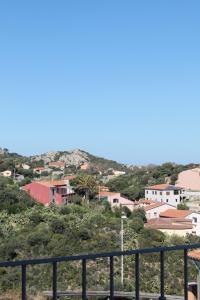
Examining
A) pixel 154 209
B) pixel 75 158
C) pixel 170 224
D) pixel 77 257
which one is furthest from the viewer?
pixel 75 158

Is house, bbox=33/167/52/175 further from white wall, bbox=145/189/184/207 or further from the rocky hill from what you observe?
white wall, bbox=145/189/184/207

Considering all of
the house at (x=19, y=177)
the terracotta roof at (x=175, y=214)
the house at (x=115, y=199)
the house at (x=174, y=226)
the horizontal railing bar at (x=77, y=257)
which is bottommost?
the house at (x=174, y=226)

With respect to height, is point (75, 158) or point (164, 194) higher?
point (75, 158)

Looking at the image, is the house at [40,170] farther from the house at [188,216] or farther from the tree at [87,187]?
the house at [188,216]

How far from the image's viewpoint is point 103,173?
97250 millimetres

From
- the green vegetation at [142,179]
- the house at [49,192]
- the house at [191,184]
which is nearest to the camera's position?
the house at [49,192]

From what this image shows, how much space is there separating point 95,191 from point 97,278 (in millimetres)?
41630

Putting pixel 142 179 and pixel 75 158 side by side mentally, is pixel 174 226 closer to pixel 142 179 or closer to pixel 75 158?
pixel 142 179

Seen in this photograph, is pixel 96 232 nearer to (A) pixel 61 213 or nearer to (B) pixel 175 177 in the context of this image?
(A) pixel 61 213

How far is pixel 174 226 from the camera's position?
4306 centimetres

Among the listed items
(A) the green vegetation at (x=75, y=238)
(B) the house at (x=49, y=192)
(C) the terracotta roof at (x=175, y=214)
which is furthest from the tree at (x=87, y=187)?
(C) the terracotta roof at (x=175, y=214)

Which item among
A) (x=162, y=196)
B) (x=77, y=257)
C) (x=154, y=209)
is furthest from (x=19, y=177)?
(x=77, y=257)

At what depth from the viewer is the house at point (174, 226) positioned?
41709 mm

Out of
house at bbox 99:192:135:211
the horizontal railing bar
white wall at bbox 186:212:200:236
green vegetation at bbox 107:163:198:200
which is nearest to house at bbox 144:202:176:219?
house at bbox 99:192:135:211
